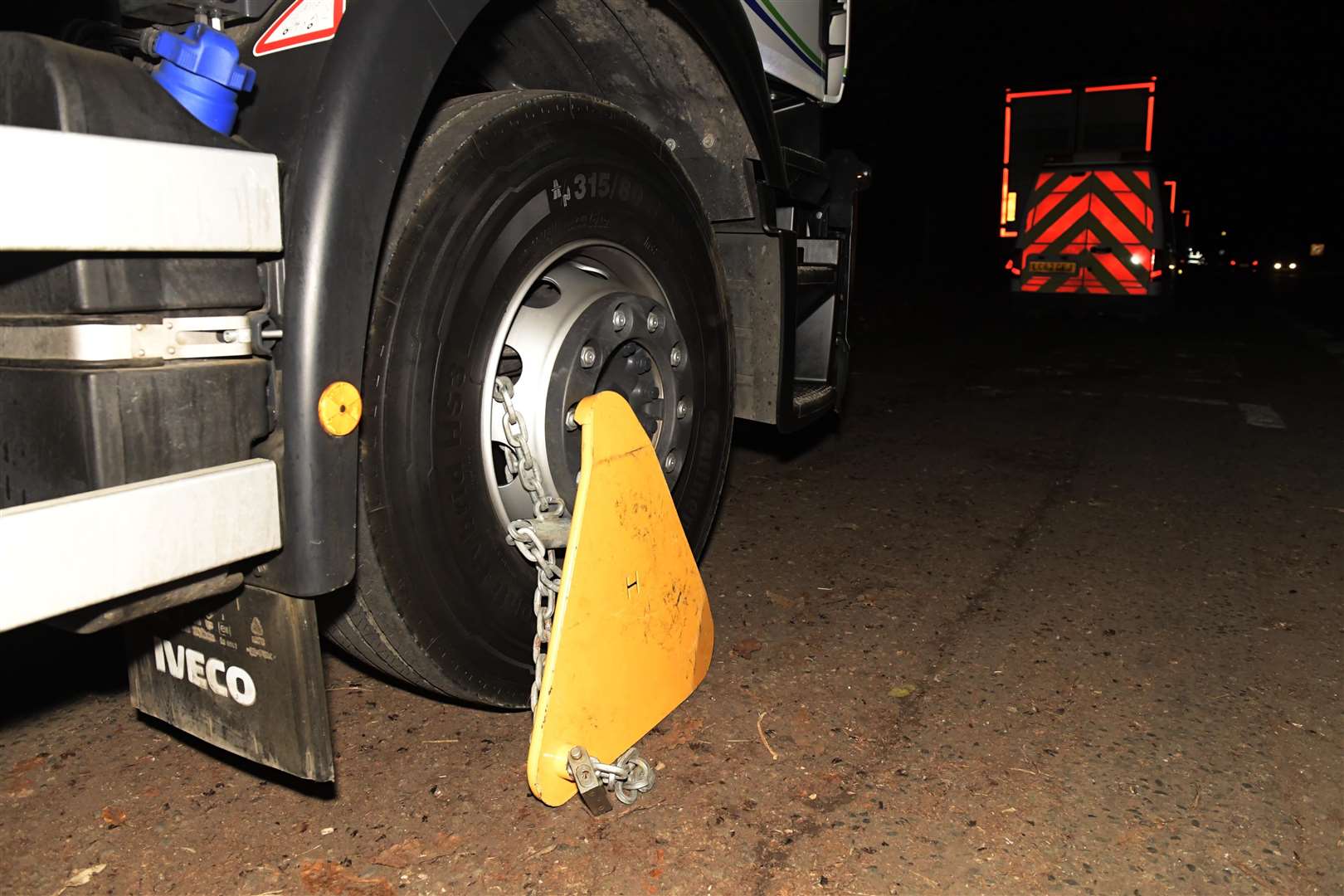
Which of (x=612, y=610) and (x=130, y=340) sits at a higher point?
(x=130, y=340)

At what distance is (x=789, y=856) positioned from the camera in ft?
6.25

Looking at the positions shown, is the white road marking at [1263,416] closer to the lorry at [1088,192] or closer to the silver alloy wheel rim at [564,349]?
the silver alloy wheel rim at [564,349]

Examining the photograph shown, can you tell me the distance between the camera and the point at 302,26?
1549 mm

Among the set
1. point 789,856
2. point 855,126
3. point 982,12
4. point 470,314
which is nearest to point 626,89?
point 470,314

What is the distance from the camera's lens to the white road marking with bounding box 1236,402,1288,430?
611 cm

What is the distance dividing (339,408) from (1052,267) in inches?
568

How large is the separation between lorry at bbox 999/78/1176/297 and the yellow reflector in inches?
550

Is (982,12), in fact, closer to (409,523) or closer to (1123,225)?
(1123,225)

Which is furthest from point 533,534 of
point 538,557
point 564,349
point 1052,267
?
point 1052,267

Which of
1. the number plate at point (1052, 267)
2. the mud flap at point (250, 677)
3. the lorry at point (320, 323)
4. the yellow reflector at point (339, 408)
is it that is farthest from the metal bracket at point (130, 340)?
the number plate at point (1052, 267)

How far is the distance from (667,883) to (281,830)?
77 cm

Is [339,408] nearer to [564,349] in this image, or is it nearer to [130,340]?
[130,340]

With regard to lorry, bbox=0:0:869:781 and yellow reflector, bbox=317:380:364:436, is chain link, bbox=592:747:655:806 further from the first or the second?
yellow reflector, bbox=317:380:364:436

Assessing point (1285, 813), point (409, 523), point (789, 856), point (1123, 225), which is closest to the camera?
point (409, 523)
